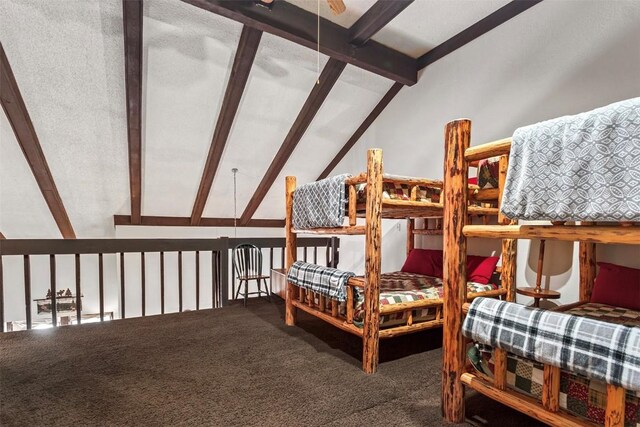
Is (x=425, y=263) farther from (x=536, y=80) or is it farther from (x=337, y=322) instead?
(x=536, y=80)

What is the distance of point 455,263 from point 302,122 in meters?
3.50

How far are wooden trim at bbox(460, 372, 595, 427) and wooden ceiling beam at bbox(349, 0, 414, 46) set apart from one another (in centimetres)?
313

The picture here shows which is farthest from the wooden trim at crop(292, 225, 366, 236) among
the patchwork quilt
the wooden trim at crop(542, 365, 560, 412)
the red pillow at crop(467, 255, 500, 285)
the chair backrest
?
the chair backrest

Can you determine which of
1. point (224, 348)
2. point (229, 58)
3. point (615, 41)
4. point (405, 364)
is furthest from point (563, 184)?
point (229, 58)

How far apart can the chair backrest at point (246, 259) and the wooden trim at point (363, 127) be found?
2.06m

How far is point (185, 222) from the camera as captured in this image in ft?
21.2

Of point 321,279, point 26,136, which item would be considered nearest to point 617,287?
point 321,279

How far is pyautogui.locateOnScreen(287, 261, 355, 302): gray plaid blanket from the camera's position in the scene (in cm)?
231

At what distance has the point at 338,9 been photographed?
2307 mm

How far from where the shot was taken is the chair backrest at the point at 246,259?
435 centimetres

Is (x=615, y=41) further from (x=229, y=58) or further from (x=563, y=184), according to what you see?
(x=229, y=58)

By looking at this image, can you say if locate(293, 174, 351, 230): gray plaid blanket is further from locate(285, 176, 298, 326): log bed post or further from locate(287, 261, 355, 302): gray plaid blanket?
locate(287, 261, 355, 302): gray plaid blanket

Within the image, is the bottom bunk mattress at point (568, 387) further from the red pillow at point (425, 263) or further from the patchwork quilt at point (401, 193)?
the red pillow at point (425, 263)

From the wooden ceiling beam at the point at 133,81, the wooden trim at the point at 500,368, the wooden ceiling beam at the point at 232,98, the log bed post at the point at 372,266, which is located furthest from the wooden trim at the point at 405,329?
the wooden ceiling beam at the point at 133,81
